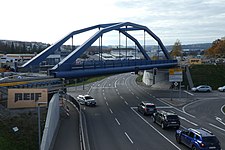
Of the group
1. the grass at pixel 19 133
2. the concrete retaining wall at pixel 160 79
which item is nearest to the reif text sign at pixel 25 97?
the grass at pixel 19 133

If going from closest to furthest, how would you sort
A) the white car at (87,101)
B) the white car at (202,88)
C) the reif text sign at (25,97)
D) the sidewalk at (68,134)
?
1. the sidewalk at (68,134)
2. the reif text sign at (25,97)
3. the white car at (87,101)
4. the white car at (202,88)

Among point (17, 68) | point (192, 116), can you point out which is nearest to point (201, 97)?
point (192, 116)

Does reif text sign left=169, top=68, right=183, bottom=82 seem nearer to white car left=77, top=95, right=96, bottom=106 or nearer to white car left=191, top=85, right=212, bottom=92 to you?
white car left=191, top=85, right=212, bottom=92

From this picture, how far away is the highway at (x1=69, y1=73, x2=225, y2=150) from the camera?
73.2ft

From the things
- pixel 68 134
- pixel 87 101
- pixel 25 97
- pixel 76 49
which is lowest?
pixel 68 134

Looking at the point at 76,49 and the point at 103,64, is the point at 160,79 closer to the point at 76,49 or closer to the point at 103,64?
the point at 103,64

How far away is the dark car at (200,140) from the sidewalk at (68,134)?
24.7 feet

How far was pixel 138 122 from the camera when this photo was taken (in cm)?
3038

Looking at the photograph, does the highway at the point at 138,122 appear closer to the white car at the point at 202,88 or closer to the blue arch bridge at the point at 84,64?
the blue arch bridge at the point at 84,64

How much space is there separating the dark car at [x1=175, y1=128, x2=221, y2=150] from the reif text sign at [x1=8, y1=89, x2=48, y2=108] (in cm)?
1382

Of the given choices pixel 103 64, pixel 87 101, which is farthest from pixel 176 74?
pixel 87 101

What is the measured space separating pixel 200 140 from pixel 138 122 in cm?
1200

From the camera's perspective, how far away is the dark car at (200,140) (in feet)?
60.4

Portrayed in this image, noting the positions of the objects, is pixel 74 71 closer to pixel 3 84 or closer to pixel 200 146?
pixel 3 84
